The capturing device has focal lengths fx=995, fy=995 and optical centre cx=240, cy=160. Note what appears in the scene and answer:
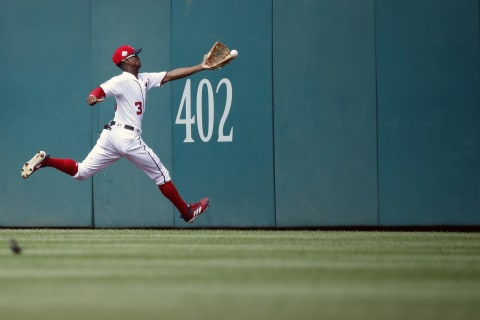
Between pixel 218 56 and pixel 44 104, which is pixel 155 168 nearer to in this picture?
pixel 218 56

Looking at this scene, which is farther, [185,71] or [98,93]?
[185,71]

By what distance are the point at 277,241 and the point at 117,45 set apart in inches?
169

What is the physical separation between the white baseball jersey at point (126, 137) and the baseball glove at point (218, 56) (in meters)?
0.77

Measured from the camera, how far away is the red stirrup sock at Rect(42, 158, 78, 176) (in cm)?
1102

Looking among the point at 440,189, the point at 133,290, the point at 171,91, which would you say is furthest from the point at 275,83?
the point at 133,290

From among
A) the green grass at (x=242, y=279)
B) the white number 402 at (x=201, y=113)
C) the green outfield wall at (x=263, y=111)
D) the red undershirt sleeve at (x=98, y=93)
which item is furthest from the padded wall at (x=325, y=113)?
the red undershirt sleeve at (x=98, y=93)

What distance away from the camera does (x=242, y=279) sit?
6355mm

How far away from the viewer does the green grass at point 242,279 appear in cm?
506

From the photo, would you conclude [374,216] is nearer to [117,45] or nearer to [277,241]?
[277,241]

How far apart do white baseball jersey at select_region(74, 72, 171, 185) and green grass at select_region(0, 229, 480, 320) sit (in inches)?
47.1

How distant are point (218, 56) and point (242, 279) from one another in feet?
17.4

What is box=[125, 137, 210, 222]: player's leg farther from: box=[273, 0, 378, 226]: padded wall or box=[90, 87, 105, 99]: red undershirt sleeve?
box=[273, 0, 378, 226]: padded wall

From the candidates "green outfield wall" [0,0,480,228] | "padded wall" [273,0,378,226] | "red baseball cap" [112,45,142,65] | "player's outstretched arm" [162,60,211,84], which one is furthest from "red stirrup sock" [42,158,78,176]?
"padded wall" [273,0,378,226]

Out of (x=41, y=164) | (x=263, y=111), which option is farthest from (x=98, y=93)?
(x=263, y=111)
